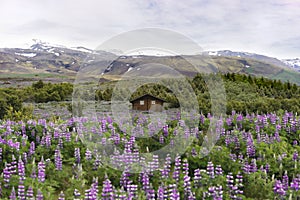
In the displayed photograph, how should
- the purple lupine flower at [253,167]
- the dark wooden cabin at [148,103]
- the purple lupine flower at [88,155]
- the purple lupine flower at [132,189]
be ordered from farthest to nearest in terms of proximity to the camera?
the dark wooden cabin at [148,103], the purple lupine flower at [88,155], the purple lupine flower at [253,167], the purple lupine flower at [132,189]

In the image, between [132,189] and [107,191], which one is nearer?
[107,191]

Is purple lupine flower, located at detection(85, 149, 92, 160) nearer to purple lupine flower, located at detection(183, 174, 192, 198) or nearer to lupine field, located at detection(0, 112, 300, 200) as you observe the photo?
lupine field, located at detection(0, 112, 300, 200)

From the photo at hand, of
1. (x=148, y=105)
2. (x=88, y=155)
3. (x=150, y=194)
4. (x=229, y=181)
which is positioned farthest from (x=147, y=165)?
(x=148, y=105)

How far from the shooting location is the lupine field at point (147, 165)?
534 cm

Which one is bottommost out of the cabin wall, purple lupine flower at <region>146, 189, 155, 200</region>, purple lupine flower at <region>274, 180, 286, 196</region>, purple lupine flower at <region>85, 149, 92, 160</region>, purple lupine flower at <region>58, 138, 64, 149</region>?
purple lupine flower at <region>146, 189, 155, 200</region>

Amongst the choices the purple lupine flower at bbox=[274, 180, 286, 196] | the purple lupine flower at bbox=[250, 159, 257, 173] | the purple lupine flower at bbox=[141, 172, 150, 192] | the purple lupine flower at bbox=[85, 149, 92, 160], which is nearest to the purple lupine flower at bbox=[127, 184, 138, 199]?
the purple lupine flower at bbox=[141, 172, 150, 192]

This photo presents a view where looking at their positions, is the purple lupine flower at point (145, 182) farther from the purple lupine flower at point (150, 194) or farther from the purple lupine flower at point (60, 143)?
the purple lupine flower at point (60, 143)

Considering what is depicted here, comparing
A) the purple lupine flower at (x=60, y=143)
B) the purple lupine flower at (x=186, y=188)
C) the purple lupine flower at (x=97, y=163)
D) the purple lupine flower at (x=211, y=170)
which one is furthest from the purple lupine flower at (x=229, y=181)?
the purple lupine flower at (x=60, y=143)

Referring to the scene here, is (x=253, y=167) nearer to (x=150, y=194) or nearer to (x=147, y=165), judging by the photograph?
(x=147, y=165)

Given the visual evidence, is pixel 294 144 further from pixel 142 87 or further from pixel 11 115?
pixel 142 87

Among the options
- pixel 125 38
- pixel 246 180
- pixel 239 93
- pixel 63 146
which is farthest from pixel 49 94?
pixel 246 180

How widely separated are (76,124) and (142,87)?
51.9 feet

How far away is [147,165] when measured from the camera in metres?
6.14

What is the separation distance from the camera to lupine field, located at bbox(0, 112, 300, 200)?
17.5 feet
